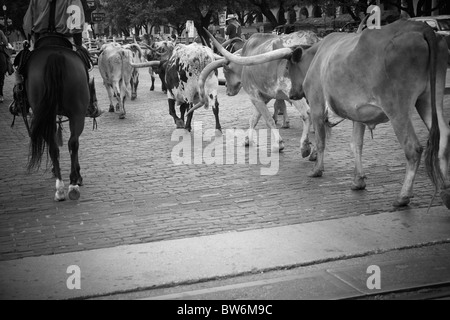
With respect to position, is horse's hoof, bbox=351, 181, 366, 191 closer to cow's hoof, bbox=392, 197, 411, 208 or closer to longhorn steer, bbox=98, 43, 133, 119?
cow's hoof, bbox=392, 197, 411, 208

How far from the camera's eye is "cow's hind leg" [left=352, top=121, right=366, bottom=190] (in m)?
8.39

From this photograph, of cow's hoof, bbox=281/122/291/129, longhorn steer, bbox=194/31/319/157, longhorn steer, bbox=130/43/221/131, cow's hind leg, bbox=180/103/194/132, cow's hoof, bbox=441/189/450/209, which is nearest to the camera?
cow's hoof, bbox=441/189/450/209

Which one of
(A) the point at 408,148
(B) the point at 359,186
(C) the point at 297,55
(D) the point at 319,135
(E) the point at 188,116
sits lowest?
(E) the point at 188,116

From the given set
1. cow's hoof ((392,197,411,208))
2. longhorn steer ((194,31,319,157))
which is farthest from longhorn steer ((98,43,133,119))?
cow's hoof ((392,197,411,208))

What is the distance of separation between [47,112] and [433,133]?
447 centimetres

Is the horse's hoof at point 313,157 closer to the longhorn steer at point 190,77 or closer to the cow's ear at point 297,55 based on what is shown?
the cow's ear at point 297,55

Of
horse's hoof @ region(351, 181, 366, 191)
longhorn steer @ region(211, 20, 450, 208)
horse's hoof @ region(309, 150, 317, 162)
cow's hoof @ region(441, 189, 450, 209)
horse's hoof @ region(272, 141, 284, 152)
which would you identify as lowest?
horse's hoof @ region(272, 141, 284, 152)

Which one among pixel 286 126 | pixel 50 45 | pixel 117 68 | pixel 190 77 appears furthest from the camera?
pixel 117 68

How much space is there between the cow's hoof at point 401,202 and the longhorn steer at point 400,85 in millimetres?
11

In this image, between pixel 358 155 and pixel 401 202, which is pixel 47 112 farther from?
pixel 401 202

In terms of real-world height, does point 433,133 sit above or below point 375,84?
below

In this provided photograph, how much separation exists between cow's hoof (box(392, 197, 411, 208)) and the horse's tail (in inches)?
162

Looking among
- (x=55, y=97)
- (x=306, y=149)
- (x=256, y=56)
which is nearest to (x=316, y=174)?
(x=306, y=149)

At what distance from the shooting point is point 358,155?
28.1 feet
